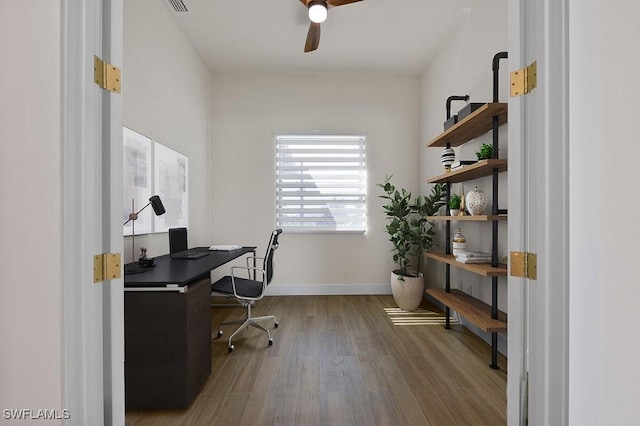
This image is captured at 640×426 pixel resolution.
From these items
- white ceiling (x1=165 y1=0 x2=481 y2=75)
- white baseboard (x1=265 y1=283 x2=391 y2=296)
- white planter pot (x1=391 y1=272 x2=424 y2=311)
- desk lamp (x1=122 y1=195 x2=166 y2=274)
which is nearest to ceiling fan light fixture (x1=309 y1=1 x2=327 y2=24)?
white ceiling (x1=165 y1=0 x2=481 y2=75)

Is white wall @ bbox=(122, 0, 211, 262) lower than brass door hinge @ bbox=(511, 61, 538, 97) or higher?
higher

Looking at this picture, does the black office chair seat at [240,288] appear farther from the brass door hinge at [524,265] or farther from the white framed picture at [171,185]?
the brass door hinge at [524,265]

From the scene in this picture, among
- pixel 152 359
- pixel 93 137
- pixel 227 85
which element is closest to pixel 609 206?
pixel 93 137

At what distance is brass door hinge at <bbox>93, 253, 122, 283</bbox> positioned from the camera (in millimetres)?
966

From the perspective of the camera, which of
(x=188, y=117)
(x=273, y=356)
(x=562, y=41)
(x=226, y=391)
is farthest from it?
(x=188, y=117)

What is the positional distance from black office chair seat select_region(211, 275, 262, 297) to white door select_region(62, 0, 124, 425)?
1650 millimetres

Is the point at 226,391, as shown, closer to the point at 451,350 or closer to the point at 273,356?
the point at 273,356

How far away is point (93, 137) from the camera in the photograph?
95 cm

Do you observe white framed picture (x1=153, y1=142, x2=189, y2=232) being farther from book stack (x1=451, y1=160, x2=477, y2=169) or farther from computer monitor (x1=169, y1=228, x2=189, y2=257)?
book stack (x1=451, y1=160, x2=477, y2=169)

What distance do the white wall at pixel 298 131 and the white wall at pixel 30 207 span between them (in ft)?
11.4

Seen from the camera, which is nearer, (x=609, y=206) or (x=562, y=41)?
(x=609, y=206)

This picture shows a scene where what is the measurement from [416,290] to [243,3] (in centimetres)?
362

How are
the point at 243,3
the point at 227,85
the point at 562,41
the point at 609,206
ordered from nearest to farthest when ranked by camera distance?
the point at 609,206
the point at 562,41
the point at 243,3
the point at 227,85

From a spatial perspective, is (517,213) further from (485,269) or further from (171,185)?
(171,185)
